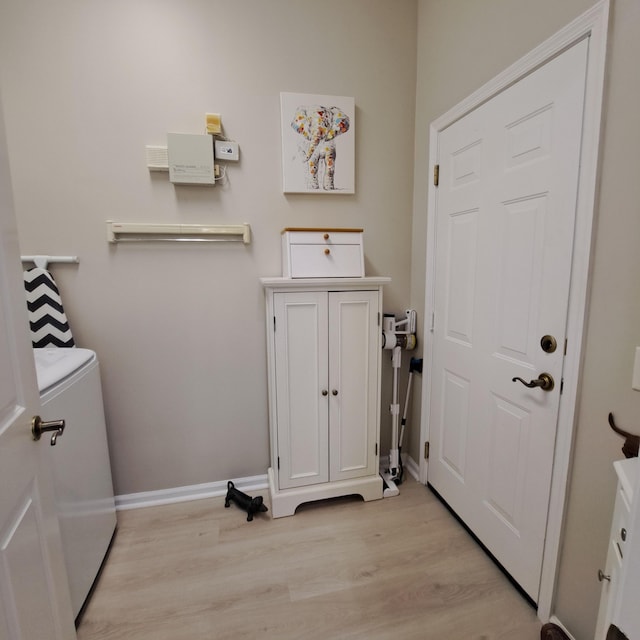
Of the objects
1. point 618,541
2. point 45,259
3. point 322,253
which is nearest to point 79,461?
point 45,259

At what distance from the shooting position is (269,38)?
6.07 feet

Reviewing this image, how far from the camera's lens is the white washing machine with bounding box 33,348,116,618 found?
1.27 meters

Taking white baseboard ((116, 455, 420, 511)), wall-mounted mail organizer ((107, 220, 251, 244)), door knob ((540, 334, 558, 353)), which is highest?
wall-mounted mail organizer ((107, 220, 251, 244))

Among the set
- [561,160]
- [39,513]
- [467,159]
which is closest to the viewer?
[39,513]

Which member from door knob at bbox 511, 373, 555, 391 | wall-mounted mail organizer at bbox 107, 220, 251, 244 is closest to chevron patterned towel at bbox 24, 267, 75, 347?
wall-mounted mail organizer at bbox 107, 220, 251, 244

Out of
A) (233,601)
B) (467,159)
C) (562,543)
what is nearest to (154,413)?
(233,601)

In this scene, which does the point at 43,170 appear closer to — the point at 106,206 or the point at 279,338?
the point at 106,206

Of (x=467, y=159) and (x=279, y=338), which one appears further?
(x=279, y=338)

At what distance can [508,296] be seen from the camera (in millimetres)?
1458

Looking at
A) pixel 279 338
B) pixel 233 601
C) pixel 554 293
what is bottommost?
pixel 233 601

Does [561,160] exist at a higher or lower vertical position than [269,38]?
lower

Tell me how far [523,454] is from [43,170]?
2610mm

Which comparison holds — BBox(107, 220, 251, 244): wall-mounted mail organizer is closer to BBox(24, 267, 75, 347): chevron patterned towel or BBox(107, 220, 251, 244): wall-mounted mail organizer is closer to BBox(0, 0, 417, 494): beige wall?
BBox(0, 0, 417, 494): beige wall

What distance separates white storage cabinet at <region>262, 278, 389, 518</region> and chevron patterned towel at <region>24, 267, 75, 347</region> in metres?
1.05
